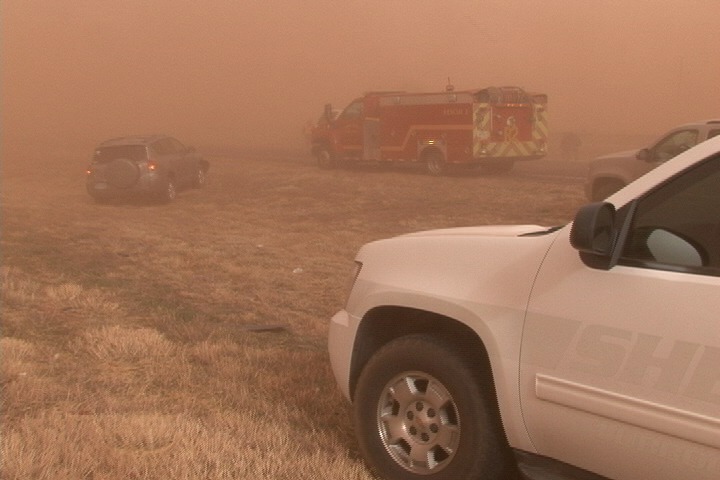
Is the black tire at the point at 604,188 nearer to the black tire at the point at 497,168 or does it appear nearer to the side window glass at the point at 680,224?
the black tire at the point at 497,168

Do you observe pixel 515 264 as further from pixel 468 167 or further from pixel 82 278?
pixel 468 167

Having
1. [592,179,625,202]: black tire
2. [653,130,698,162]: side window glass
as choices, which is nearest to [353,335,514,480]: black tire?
[653,130,698,162]: side window glass

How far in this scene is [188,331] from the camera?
826 centimetres

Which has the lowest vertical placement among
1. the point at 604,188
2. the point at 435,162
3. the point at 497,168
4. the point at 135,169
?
the point at 497,168

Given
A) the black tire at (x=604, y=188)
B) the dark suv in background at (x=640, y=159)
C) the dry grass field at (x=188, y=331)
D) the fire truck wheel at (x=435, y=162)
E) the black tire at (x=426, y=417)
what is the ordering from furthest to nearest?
1. the fire truck wheel at (x=435, y=162)
2. the black tire at (x=604, y=188)
3. the dark suv in background at (x=640, y=159)
4. the dry grass field at (x=188, y=331)
5. the black tire at (x=426, y=417)

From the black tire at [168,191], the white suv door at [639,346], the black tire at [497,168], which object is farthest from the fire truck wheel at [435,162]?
the white suv door at [639,346]

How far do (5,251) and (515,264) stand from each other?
1180 cm

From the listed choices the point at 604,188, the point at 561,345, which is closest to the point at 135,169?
the point at 604,188

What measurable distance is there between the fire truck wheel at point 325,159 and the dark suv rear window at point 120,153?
839 cm

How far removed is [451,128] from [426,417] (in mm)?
21379

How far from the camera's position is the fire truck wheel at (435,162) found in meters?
25.7

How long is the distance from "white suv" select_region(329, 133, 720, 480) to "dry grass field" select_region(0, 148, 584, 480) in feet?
2.18

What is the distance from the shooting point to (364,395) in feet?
15.0

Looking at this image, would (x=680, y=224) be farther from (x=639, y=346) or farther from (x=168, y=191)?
(x=168, y=191)
